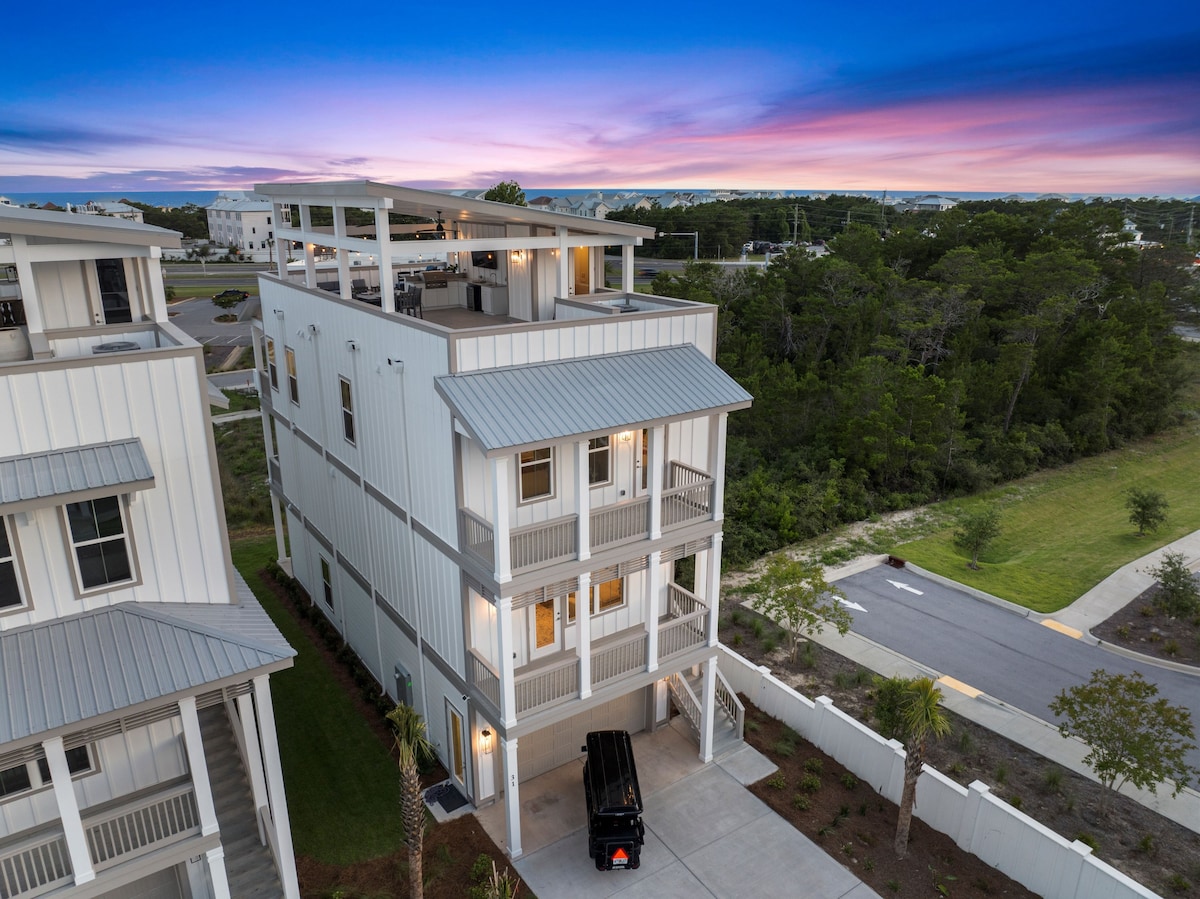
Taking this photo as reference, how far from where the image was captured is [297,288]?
1783cm

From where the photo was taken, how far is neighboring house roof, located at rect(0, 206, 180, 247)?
11125mm

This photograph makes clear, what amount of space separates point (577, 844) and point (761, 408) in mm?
23663

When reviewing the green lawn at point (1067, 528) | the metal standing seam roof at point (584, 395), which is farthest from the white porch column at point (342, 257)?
the green lawn at point (1067, 528)

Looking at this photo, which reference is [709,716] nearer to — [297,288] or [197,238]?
[297,288]

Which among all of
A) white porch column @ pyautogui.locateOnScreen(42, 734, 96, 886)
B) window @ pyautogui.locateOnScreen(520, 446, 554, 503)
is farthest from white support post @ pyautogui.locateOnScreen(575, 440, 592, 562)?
white porch column @ pyautogui.locateOnScreen(42, 734, 96, 886)

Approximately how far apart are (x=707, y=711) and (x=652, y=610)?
9.72ft

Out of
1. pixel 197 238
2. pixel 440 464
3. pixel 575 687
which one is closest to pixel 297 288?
pixel 440 464

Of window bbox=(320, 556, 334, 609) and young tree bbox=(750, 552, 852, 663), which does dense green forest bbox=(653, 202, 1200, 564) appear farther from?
window bbox=(320, 556, 334, 609)

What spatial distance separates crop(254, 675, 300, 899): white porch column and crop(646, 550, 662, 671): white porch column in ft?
21.0

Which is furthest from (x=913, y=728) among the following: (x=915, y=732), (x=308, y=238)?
(x=308, y=238)

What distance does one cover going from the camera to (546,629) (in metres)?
14.9

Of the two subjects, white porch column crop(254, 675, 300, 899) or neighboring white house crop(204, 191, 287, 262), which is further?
neighboring white house crop(204, 191, 287, 262)

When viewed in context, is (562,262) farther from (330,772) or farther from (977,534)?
(977,534)

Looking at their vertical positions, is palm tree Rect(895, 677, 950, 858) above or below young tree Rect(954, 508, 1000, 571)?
above
